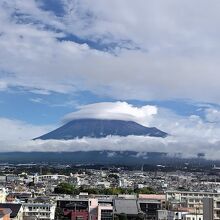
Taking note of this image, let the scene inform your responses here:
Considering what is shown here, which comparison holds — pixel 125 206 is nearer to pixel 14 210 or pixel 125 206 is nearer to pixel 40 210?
pixel 40 210

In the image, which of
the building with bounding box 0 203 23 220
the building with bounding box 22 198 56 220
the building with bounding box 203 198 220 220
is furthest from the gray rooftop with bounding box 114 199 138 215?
the building with bounding box 203 198 220 220

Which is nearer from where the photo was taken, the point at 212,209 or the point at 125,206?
the point at 212,209

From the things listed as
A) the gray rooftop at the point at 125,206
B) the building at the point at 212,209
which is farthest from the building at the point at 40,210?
the building at the point at 212,209

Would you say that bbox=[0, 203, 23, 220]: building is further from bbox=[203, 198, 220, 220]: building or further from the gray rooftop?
the gray rooftop

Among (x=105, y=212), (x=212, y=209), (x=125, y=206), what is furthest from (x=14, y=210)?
(x=125, y=206)

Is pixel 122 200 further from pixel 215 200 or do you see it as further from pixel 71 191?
pixel 215 200

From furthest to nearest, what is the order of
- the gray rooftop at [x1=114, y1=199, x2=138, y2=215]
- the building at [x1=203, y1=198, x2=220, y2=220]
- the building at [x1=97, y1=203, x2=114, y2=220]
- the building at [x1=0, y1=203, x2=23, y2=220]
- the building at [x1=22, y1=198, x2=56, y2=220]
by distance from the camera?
the gray rooftop at [x1=114, y1=199, x2=138, y2=215]
the building at [x1=97, y1=203, x2=114, y2=220]
the building at [x1=22, y1=198, x2=56, y2=220]
the building at [x1=0, y1=203, x2=23, y2=220]
the building at [x1=203, y1=198, x2=220, y2=220]

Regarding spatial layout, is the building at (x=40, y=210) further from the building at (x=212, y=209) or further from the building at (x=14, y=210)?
the building at (x=212, y=209)

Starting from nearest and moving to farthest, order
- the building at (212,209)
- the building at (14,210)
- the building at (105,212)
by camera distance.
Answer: the building at (212,209), the building at (14,210), the building at (105,212)

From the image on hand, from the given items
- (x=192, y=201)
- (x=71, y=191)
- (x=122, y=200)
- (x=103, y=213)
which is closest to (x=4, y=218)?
(x=103, y=213)

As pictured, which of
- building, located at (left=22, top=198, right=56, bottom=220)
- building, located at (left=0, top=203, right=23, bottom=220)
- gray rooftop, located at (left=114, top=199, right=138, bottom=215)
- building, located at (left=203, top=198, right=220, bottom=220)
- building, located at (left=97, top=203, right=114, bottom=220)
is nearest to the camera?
building, located at (left=203, top=198, right=220, bottom=220)

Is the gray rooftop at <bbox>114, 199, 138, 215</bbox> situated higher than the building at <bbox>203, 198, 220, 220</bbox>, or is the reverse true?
the building at <bbox>203, 198, 220, 220</bbox>
